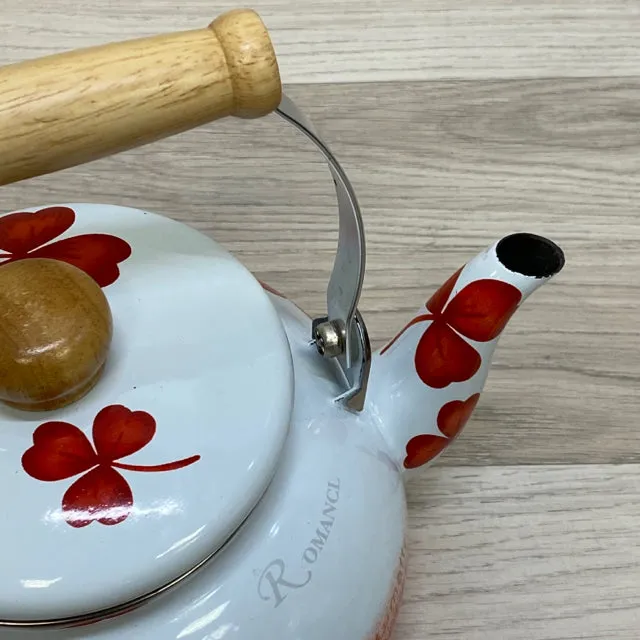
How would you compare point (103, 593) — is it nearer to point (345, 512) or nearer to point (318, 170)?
point (345, 512)

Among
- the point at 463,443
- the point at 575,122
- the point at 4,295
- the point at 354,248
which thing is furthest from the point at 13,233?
the point at 575,122

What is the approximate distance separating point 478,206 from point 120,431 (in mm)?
575

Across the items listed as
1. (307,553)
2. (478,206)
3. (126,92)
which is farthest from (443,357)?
(478,206)

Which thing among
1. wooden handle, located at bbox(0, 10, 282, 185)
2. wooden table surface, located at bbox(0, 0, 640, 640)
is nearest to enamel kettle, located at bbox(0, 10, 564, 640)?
wooden handle, located at bbox(0, 10, 282, 185)

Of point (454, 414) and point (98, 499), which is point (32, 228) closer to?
point (98, 499)

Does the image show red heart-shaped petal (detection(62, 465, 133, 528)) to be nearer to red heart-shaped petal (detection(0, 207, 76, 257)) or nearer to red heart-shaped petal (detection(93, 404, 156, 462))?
red heart-shaped petal (detection(93, 404, 156, 462))

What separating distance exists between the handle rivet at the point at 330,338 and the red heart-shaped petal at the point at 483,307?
0.23 ft

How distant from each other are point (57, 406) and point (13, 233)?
131 millimetres

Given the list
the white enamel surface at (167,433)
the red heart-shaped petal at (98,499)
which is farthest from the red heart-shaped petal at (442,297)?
the red heart-shaped petal at (98,499)

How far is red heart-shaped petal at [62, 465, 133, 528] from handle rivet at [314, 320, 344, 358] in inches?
6.4

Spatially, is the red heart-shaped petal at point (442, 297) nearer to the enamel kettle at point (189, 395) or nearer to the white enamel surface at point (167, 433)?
the enamel kettle at point (189, 395)

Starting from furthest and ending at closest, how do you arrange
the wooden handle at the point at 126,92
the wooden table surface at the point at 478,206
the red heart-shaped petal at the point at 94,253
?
the wooden table surface at the point at 478,206 → the red heart-shaped petal at the point at 94,253 → the wooden handle at the point at 126,92

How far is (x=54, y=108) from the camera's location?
0.38 m

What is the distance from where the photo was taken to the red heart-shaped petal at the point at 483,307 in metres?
0.54
